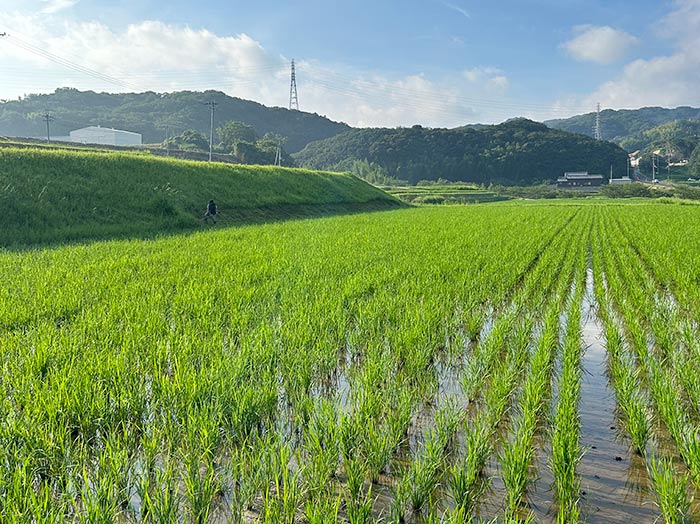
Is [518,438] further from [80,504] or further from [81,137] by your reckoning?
[81,137]

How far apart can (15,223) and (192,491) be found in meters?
12.0

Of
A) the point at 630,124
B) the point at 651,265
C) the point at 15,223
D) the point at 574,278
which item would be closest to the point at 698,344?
the point at 574,278

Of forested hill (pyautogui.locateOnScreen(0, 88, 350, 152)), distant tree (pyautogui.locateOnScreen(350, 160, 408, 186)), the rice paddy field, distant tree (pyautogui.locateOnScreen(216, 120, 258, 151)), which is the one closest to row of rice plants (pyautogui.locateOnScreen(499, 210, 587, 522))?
the rice paddy field

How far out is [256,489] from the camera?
88.0 inches

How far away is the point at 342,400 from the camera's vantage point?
3369mm

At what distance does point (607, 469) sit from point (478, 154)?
7915 centimetres

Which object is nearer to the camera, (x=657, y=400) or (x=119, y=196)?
(x=657, y=400)

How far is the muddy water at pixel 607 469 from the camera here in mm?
2193

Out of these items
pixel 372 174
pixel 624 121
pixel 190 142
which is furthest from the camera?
pixel 624 121

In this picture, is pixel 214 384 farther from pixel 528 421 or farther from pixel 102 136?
pixel 102 136

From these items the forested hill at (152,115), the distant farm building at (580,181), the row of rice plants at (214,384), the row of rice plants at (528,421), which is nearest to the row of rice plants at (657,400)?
the row of rice plants at (528,421)

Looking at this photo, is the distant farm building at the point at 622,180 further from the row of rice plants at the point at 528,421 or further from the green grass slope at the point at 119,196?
the row of rice plants at the point at 528,421

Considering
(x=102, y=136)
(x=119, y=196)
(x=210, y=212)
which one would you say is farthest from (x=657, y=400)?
(x=102, y=136)

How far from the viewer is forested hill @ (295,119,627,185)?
75.4 m
